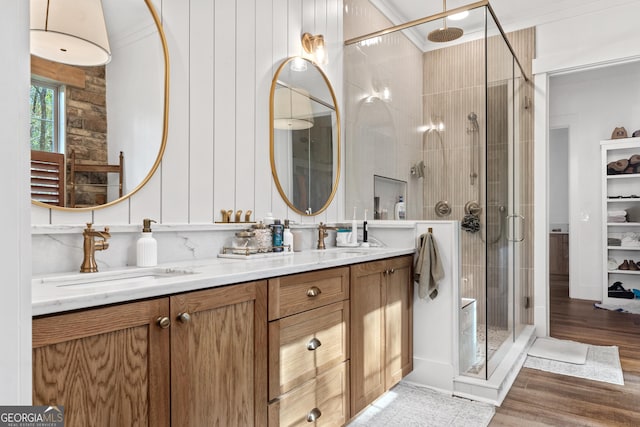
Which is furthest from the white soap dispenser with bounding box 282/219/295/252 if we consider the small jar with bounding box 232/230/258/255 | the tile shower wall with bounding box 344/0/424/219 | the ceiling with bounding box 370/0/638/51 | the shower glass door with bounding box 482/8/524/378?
the ceiling with bounding box 370/0/638/51

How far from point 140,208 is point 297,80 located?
1352 mm

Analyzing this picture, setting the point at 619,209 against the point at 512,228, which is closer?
the point at 512,228

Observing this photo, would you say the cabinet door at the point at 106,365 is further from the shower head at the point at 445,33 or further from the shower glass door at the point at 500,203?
the shower head at the point at 445,33

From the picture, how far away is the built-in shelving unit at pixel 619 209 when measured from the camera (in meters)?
4.92

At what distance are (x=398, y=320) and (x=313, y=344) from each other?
2.84 feet

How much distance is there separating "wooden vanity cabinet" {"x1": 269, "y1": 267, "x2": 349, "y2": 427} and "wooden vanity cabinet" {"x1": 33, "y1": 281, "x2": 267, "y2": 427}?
0.07m

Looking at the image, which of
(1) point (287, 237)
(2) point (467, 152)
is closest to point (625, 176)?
(2) point (467, 152)

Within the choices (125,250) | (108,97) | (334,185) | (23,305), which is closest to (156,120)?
(108,97)

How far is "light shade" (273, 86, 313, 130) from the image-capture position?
2344mm

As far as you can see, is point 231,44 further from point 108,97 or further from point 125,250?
point 125,250

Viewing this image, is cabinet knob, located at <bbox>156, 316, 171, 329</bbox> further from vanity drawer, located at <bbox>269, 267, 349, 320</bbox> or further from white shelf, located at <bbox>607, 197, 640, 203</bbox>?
white shelf, located at <bbox>607, 197, 640, 203</bbox>

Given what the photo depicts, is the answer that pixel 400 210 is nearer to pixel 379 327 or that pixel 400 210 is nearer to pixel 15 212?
pixel 379 327

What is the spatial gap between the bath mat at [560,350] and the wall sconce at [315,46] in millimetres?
2791

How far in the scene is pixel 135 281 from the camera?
4.21 ft
